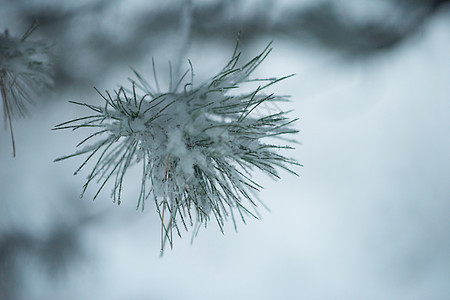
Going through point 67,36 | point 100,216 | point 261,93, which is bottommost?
point 261,93

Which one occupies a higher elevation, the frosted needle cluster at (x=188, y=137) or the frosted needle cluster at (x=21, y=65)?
the frosted needle cluster at (x=21, y=65)

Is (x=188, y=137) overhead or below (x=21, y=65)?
below

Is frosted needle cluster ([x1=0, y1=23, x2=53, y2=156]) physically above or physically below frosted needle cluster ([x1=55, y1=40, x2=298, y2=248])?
above

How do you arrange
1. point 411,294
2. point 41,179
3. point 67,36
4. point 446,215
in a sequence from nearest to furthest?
point 67,36
point 41,179
point 446,215
point 411,294

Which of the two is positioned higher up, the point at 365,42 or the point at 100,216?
the point at 365,42

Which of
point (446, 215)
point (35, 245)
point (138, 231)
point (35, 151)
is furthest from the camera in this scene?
point (446, 215)

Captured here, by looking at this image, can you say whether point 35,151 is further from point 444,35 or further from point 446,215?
point 446,215

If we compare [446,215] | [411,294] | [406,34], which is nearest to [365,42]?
[406,34]

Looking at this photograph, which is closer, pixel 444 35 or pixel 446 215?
pixel 444 35

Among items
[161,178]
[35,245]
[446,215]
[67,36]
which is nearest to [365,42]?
[161,178]
